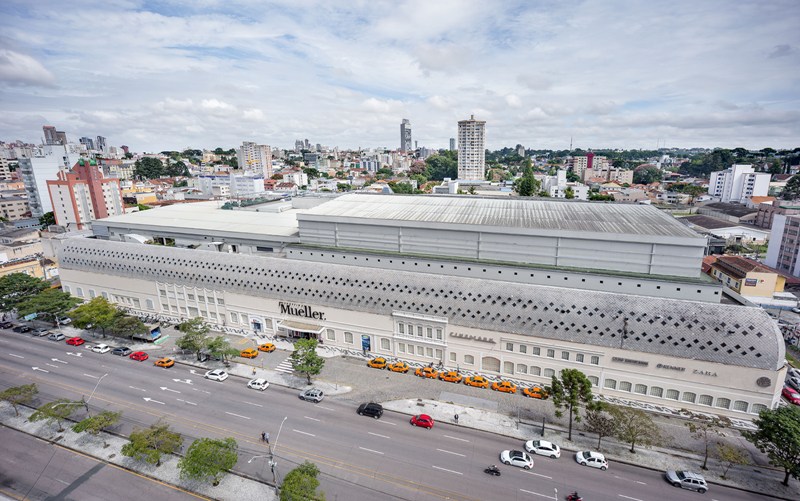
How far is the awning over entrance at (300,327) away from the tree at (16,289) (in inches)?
1875

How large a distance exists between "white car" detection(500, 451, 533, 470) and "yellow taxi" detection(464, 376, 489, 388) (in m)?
11.7

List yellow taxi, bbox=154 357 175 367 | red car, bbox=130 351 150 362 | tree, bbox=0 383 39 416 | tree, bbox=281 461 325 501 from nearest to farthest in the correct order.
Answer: tree, bbox=281 461 325 501 < tree, bbox=0 383 39 416 < yellow taxi, bbox=154 357 175 367 < red car, bbox=130 351 150 362

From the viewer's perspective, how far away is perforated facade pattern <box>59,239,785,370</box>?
134 ft

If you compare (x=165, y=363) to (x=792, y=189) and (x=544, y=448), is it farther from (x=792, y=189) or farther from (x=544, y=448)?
(x=792, y=189)

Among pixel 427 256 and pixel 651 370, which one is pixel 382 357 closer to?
pixel 427 256

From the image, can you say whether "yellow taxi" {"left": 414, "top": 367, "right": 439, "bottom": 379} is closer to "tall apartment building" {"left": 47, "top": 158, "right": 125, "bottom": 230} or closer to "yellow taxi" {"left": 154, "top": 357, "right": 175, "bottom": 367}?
"yellow taxi" {"left": 154, "top": 357, "right": 175, "bottom": 367}

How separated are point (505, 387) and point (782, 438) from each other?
79.4 feet

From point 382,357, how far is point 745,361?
41.3 m

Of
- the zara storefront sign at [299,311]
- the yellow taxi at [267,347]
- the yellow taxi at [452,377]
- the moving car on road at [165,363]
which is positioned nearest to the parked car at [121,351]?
the moving car on road at [165,363]

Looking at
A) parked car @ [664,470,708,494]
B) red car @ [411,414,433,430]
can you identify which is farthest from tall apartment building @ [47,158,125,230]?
parked car @ [664,470,708,494]

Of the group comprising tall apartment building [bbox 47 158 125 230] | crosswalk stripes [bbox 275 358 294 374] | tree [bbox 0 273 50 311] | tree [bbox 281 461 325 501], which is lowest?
crosswalk stripes [bbox 275 358 294 374]

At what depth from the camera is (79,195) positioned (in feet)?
393

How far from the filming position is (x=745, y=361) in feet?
131

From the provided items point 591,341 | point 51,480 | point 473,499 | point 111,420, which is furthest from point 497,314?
point 51,480
